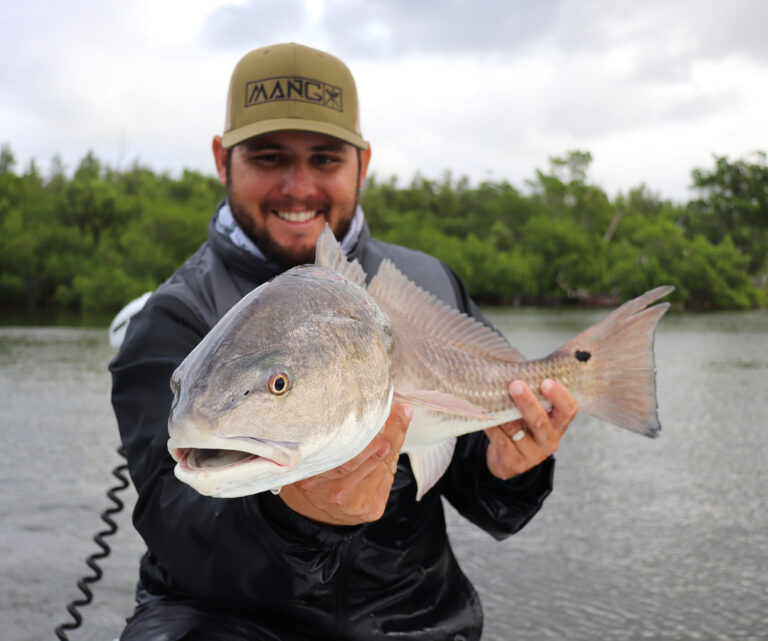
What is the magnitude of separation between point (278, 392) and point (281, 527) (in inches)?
34.5

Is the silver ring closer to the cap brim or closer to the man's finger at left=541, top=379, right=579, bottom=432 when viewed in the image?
the man's finger at left=541, top=379, right=579, bottom=432

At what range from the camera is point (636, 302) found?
106 inches

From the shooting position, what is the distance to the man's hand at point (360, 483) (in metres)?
2.00

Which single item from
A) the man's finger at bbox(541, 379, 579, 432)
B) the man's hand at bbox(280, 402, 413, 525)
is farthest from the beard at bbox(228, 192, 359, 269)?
Answer: the man's hand at bbox(280, 402, 413, 525)

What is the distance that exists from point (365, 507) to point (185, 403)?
2.51ft

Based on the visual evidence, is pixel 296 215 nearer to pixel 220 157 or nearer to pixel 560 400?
pixel 220 157

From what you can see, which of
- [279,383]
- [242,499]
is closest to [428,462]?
[242,499]

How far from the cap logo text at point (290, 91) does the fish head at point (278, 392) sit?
5.18 feet

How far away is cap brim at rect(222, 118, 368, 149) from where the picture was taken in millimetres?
3199

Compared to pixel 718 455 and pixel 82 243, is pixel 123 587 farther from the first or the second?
pixel 82 243

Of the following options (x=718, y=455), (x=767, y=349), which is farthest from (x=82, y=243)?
(x=718, y=455)

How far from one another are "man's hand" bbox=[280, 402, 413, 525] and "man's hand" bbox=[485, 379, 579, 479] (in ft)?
2.57

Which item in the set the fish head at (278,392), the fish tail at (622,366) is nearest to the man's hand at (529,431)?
the fish tail at (622,366)

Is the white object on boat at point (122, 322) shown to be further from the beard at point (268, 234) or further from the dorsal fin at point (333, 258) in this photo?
the dorsal fin at point (333, 258)
